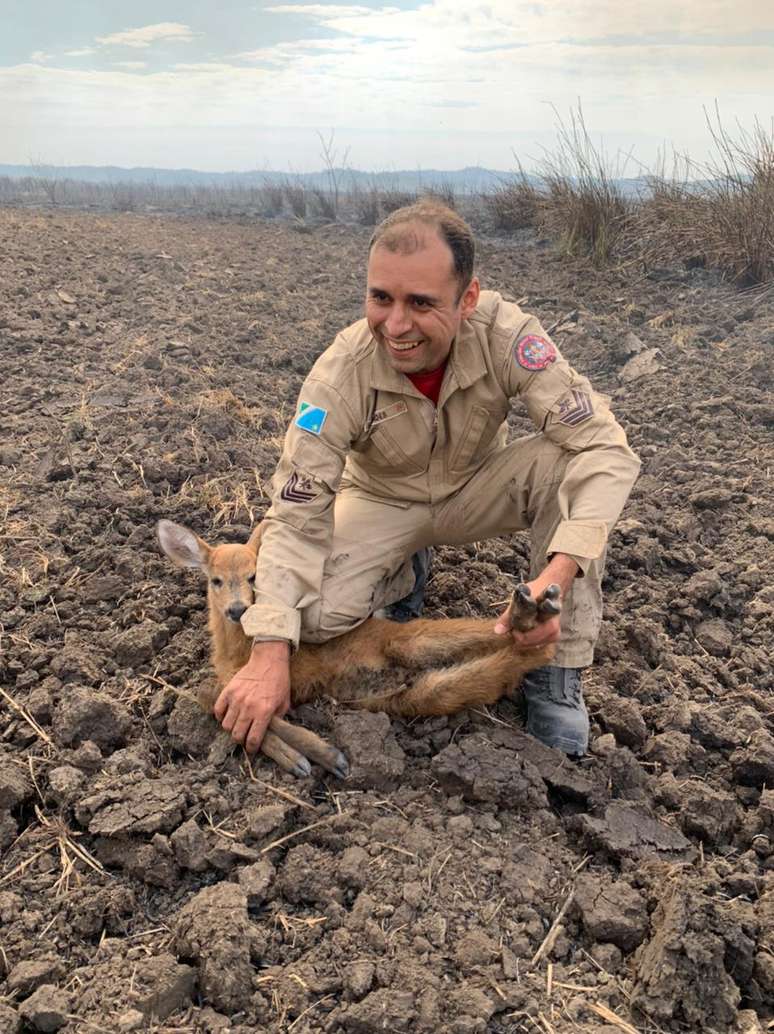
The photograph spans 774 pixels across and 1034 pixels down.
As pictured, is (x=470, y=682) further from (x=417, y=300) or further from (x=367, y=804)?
(x=417, y=300)

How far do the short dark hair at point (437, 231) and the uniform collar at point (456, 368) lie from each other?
269mm

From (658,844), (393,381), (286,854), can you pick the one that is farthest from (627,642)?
(286,854)

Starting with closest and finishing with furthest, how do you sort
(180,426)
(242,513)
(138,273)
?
1. (242,513)
2. (180,426)
3. (138,273)

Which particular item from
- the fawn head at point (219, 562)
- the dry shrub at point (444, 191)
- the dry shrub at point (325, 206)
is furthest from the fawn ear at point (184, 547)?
the dry shrub at point (325, 206)

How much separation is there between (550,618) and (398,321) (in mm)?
1263

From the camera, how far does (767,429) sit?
6293 millimetres

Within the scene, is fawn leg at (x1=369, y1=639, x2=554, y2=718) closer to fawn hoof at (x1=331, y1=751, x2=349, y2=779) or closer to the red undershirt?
fawn hoof at (x1=331, y1=751, x2=349, y2=779)

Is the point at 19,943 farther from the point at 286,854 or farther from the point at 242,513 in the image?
the point at 242,513

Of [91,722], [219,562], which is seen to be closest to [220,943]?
[91,722]

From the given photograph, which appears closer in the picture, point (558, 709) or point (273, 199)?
point (558, 709)

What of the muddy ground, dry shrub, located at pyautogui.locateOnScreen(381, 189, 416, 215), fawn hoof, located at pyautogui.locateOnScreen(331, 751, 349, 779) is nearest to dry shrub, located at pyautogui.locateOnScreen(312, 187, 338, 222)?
dry shrub, located at pyautogui.locateOnScreen(381, 189, 416, 215)

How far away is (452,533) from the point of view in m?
4.11

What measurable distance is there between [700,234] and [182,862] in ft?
30.9

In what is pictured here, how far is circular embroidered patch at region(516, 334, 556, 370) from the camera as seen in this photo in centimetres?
358
